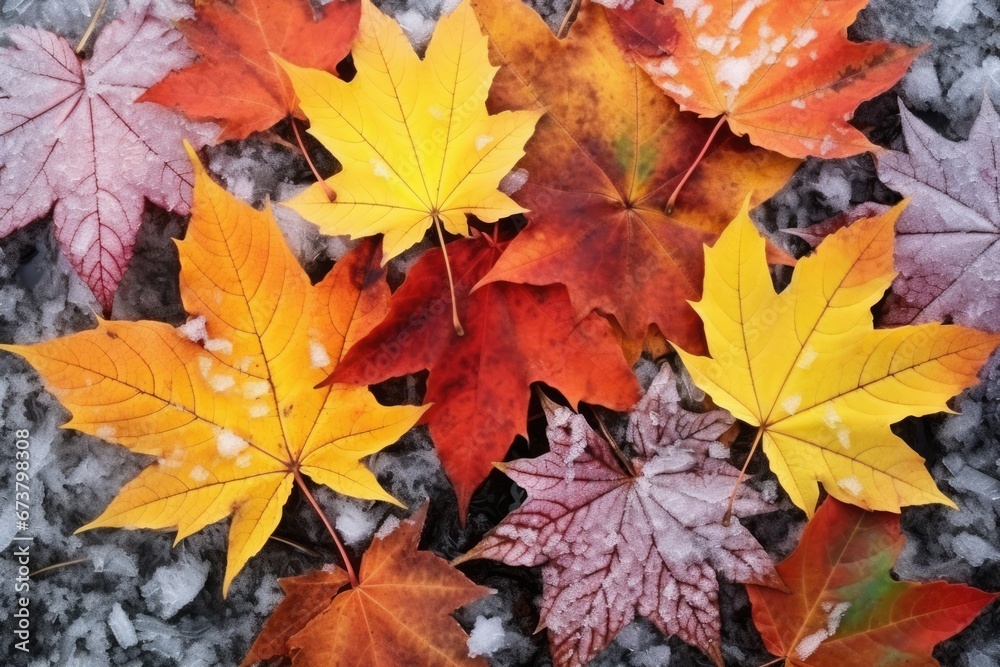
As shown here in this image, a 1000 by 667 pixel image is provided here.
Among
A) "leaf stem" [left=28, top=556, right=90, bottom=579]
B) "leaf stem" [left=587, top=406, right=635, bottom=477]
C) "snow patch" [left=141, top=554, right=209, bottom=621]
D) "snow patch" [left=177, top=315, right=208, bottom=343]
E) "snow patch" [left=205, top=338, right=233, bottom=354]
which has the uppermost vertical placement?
"snow patch" [left=177, top=315, right=208, bottom=343]

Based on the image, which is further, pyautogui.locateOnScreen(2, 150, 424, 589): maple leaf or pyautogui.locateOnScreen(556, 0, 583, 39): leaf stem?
pyautogui.locateOnScreen(556, 0, 583, 39): leaf stem

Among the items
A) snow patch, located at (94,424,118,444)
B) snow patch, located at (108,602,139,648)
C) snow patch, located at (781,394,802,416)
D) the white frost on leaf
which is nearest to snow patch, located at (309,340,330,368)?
snow patch, located at (94,424,118,444)

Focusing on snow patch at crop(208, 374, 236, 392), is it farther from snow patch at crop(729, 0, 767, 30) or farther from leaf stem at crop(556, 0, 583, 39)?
snow patch at crop(729, 0, 767, 30)

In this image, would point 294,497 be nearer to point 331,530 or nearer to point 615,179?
point 331,530

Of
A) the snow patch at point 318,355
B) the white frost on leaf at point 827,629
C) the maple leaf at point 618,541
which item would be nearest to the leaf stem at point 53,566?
the snow patch at point 318,355

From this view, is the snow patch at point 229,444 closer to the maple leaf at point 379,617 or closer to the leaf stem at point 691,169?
the maple leaf at point 379,617

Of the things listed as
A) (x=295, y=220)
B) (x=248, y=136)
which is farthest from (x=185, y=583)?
(x=248, y=136)

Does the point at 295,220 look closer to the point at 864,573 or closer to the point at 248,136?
the point at 248,136
